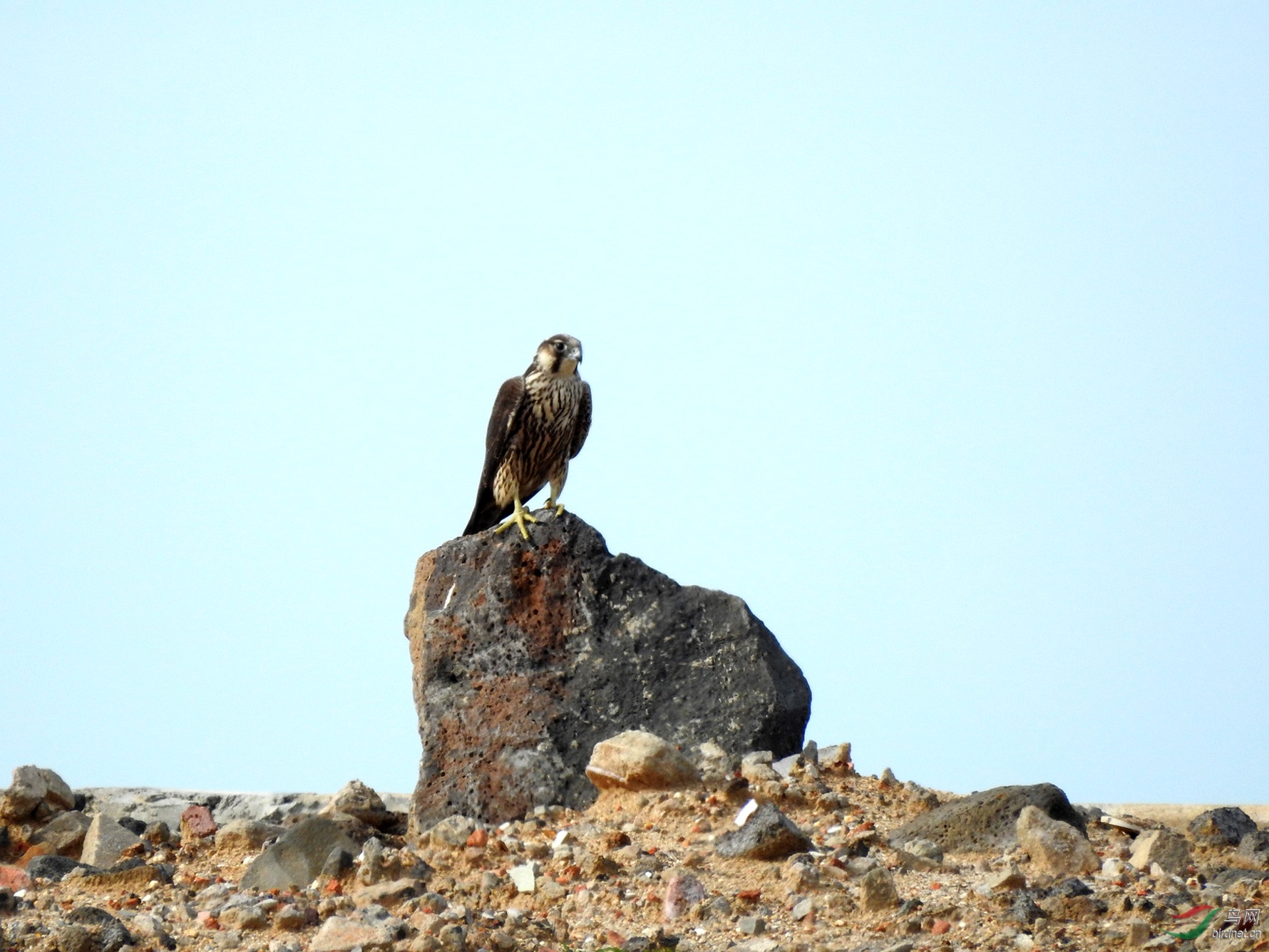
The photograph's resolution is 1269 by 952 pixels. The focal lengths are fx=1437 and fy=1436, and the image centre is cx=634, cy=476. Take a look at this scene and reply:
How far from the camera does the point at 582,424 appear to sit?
736 centimetres

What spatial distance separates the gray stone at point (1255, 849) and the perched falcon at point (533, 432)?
3.36m

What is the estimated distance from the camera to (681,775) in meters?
5.23

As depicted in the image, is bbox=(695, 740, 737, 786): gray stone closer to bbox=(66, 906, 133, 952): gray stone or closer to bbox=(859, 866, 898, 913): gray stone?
bbox=(859, 866, 898, 913): gray stone

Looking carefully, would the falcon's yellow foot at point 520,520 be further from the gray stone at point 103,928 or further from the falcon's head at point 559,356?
the gray stone at point 103,928

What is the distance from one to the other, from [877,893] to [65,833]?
3.41m

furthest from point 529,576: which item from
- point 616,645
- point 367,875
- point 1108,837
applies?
point 1108,837

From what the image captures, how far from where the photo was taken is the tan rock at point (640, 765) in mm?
5172

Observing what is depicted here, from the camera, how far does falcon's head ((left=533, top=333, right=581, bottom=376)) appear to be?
711 cm

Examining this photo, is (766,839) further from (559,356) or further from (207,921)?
(559,356)

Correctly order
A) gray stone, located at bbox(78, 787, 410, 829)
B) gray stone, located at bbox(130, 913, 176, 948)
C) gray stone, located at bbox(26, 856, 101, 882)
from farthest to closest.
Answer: gray stone, located at bbox(78, 787, 410, 829)
gray stone, located at bbox(26, 856, 101, 882)
gray stone, located at bbox(130, 913, 176, 948)

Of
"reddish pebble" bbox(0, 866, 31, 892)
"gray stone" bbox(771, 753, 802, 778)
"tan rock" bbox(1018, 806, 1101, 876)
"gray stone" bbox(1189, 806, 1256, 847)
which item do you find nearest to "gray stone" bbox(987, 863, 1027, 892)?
"tan rock" bbox(1018, 806, 1101, 876)

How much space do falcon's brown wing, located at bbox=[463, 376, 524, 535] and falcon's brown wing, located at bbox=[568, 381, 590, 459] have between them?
33cm

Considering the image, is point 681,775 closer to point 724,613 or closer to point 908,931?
point 724,613

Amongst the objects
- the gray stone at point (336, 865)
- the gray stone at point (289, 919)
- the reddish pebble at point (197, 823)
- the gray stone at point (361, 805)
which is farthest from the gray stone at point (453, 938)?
the reddish pebble at point (197, 823)
